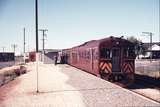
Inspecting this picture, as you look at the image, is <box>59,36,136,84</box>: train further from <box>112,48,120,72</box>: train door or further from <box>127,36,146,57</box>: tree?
<box>127,36,146,57</box>: tree

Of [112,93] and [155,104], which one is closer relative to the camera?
[155,104]

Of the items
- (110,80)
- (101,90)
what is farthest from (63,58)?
(101,90)

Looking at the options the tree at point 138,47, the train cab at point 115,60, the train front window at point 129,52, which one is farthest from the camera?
the tree at point 138,47

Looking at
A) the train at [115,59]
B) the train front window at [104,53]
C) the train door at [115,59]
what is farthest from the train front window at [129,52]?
the train front window at [104,53]

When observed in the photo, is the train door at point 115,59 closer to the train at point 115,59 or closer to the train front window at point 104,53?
the train at point 115,59

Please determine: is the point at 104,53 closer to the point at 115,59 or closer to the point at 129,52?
the point at 115,59

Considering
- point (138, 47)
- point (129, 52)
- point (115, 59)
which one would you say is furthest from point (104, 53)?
point (138, 47)

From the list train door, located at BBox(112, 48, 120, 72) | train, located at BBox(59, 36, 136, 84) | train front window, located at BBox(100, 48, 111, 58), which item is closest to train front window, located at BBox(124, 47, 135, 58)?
train, located at BBox(59, 36, 136, 84)

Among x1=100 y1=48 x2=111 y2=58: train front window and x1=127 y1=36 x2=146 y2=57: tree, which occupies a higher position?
x1=127 y1=36 x2=146 y2=57: tree

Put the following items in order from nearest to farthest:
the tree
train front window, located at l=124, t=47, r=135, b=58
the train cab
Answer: the train cab → train front window, located at l=124, t=47, r=135, b=58 → the tree

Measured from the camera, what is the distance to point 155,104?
39.6 ft

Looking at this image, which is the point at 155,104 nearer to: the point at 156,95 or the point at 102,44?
the point at 156,95

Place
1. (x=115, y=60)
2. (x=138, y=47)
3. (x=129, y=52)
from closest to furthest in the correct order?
(x=115, y=60), (x=129, y=52), (x=138, y=47)

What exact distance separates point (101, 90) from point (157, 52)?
76.4m
